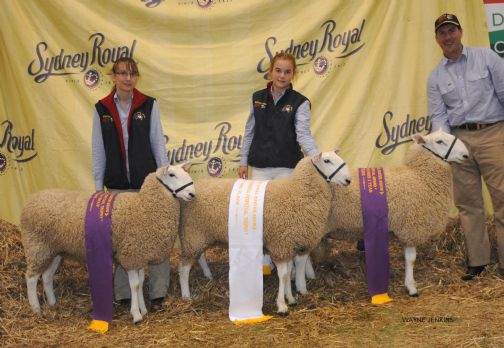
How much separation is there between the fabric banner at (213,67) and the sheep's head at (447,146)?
151 centimetres

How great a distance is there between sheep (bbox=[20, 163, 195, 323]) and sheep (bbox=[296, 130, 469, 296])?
1466 millimetres

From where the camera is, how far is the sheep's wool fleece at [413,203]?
4.60 meters

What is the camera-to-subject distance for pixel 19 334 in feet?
13.4

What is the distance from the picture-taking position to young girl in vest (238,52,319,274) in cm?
461

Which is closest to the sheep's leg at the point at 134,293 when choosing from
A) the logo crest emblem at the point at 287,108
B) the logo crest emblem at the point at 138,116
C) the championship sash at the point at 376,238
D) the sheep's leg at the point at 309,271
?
the logo crest emblem at the point at 138,116

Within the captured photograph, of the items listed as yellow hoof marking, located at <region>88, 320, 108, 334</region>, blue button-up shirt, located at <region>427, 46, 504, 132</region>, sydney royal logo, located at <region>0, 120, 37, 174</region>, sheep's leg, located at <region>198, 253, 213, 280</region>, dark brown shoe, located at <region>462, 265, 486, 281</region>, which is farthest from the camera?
sydney royal logo, located at <region>0, 120, 37, 174</region>

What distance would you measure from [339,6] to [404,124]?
5.31 ft

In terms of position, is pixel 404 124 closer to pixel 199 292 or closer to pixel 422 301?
pixel 422 301

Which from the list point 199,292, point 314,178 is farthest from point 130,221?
point 314,178

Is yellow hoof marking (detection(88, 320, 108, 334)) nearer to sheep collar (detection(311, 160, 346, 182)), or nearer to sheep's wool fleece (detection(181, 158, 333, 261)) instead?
sheep's wool fleece (detection(181, 158, 333, 261))

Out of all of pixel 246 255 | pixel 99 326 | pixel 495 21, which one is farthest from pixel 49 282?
pixel 495 21

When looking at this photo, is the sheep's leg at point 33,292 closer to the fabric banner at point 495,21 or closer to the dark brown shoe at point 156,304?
the dark brown shoe at point 156,304

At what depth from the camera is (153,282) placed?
4664 mm

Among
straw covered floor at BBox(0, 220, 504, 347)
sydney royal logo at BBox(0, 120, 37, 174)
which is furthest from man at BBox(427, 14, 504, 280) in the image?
sydney royal logo at BBox(0, 120, 37, 174)
